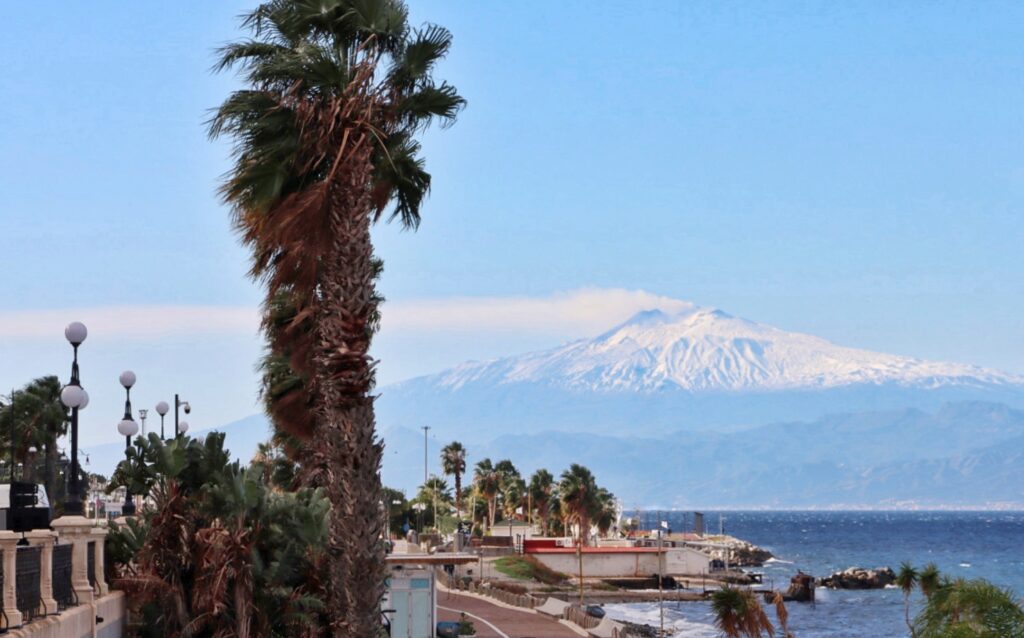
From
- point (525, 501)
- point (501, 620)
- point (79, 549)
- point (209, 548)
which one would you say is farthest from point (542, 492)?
point (79, 549)

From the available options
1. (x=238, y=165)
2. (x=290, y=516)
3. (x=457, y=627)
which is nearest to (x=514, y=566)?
(x=457, y=627)

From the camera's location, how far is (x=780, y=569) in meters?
174

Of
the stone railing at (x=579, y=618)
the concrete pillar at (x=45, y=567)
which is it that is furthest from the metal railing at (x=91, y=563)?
the stone railing at (x=579, y=618)

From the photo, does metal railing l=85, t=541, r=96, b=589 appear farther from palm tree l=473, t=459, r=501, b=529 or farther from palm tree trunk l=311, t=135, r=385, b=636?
palm tree l=473, t=459, r=501, b=529

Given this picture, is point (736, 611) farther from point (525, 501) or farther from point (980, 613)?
point (525, 501)

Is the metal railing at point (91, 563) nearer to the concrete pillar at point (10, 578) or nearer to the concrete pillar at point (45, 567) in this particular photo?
the concrete pillar at point (45, 567)

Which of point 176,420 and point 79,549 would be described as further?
point 176,420

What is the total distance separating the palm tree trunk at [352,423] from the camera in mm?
17844

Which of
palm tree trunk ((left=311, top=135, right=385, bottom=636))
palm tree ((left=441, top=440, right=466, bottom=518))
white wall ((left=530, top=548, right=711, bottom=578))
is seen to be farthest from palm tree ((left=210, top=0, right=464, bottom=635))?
palm tree ((left=441, top=440, right=466, bottom=518))

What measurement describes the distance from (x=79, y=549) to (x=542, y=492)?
137 metres

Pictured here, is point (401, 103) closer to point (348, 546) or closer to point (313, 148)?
point (313, 148)

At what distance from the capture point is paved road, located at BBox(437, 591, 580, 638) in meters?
56.5

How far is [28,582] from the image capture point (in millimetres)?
18078

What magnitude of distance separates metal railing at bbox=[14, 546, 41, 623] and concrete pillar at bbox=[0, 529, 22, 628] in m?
0.24
